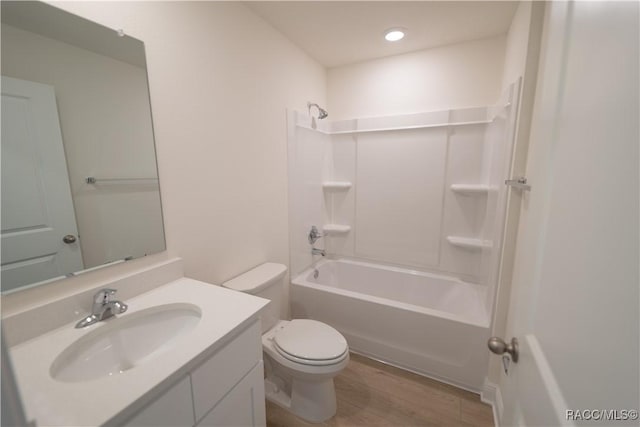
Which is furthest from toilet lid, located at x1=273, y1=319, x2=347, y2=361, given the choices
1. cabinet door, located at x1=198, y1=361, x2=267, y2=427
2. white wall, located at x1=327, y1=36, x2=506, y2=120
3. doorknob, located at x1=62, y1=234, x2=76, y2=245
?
white wall, located at x1=327, y1=36, x2=506, y2=120

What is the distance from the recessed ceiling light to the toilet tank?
1.86m

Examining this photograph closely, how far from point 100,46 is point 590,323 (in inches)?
63.7

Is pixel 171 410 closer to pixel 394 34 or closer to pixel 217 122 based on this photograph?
pixel 217 122

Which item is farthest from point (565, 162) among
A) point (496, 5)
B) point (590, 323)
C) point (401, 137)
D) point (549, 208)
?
point (401, 137)

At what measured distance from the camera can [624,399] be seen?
33 centimetres

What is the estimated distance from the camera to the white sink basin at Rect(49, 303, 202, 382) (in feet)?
2.75

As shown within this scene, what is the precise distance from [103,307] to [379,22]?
7.16 ft

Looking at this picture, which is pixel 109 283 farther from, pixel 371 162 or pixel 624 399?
pixel 371 162

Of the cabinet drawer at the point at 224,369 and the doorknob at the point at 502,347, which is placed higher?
the doorknob at the point at 502,347

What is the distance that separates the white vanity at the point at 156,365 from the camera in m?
0.65

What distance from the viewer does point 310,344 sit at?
1.49 meters

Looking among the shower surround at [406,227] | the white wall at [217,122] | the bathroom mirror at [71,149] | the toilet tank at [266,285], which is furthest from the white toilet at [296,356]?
the bathroom mirror at [71,149]

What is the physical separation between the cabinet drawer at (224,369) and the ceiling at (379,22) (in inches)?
71.8

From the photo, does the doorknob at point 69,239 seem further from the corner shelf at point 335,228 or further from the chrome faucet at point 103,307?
the corner shelf at point 335,228
